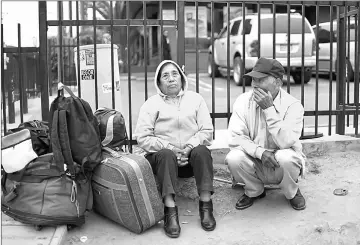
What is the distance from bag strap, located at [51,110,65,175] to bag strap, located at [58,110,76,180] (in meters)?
0.02

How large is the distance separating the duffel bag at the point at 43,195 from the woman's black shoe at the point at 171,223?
63cm

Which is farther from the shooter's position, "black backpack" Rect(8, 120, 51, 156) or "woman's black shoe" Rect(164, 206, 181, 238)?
"black backpack" Rect(8, 120, 51, 156)

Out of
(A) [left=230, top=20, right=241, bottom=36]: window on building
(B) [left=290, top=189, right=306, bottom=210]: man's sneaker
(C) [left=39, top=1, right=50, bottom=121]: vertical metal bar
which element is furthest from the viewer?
(A) [left=230, top=20, right=241, bottom=36]: window on building

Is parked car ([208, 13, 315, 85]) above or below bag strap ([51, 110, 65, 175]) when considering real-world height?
above

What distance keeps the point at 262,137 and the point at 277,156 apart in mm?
256

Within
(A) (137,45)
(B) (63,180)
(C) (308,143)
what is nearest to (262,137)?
(C) (308,143)

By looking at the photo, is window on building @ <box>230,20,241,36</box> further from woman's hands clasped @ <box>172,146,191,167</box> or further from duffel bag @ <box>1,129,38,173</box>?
duffel bag @ <box>1,129,38,173</box>

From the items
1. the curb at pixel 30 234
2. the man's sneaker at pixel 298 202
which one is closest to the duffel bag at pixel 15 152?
the curb at pixel 30 234

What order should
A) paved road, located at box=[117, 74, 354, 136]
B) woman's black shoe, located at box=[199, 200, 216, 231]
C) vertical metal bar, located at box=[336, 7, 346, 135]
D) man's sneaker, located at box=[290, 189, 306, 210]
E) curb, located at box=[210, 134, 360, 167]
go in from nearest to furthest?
woman's black shoe, located at box=[199, 200, 216, 231] < man's sneaker, located at box=[290, 189, 306, 210] < curb, located at box=[210, 134, 360, 167] < vertical metal bar, located at box=[336, 7, 346, 135] < paved road, located at box=[117, 74, 354, 136]

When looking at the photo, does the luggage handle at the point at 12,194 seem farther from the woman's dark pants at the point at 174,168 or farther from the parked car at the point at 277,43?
the parked car at the point at 277,43

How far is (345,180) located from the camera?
441 cm

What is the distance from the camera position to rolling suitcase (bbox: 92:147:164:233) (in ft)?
11.3

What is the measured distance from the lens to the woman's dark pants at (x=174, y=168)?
364 centimetres

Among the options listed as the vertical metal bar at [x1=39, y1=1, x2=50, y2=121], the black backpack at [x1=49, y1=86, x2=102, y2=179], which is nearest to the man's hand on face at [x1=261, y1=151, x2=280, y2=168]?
the black backpack at [x1=49, y1=86, x2=102, y2=179]
